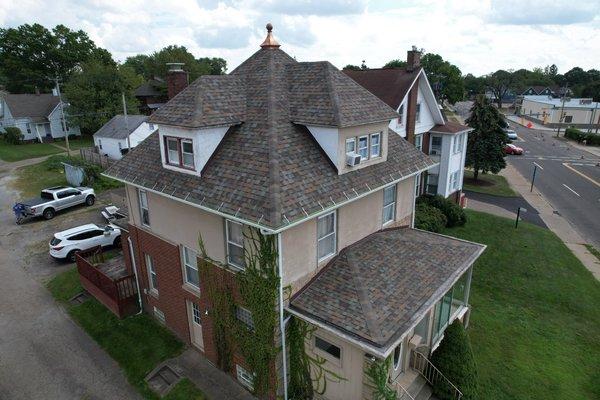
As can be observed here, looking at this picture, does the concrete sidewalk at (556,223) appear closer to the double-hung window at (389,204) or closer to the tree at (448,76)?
the double-hung window at (389,204)

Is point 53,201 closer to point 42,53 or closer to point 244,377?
point 244,377

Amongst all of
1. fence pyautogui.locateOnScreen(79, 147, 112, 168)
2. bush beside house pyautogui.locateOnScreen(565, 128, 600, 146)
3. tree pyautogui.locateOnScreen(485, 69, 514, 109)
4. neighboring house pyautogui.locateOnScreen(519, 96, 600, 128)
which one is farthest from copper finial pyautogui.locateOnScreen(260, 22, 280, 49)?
tree pyautogui.locateOnScreen(485, 69, 514, 109)

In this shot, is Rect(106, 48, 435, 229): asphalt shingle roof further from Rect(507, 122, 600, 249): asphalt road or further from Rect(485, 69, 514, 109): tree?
Rect(485, 69, 514, 109): tree

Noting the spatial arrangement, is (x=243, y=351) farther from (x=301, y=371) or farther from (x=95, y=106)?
(x=95, y=106)

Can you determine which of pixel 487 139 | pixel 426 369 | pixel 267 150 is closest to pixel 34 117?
pixel 267 150

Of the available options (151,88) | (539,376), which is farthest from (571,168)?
(151,88)

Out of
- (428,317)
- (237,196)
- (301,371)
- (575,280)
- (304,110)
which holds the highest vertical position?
(304,110)
